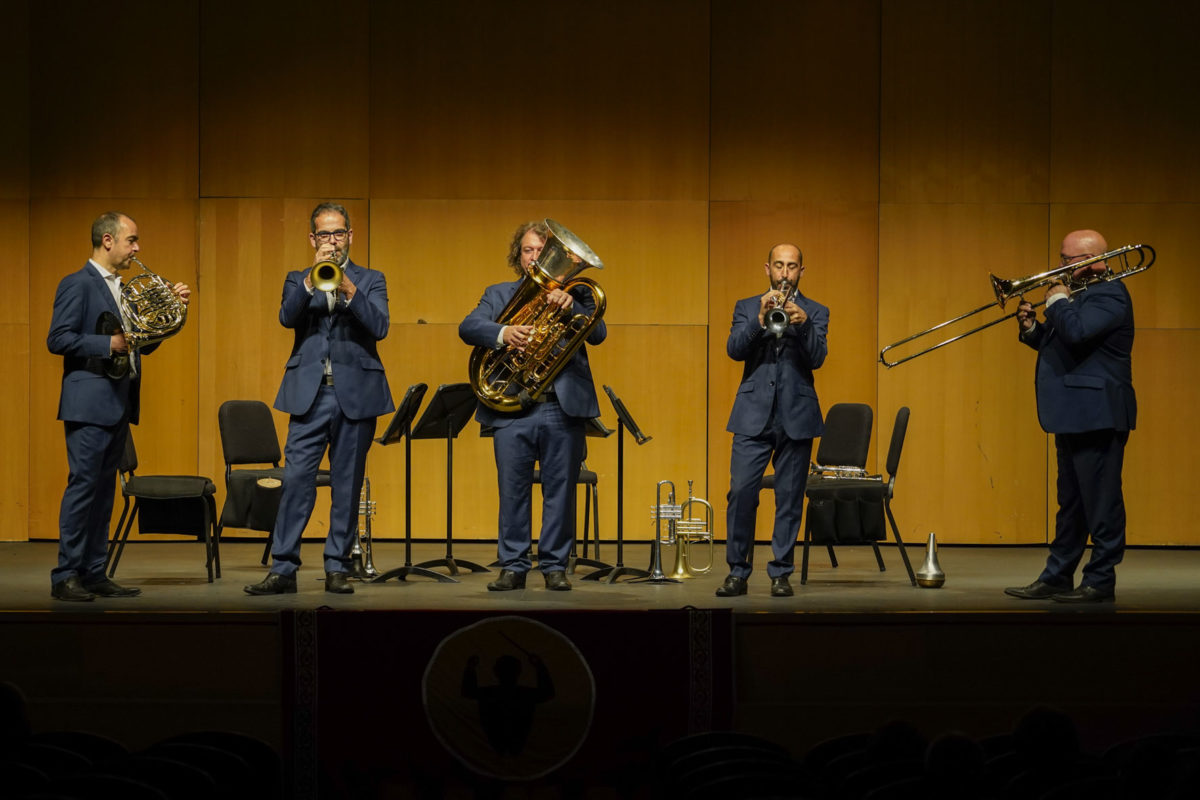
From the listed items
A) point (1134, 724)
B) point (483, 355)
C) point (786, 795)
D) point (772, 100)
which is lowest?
point (1134, 724)

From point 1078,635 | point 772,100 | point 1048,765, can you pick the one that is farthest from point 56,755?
point 772,100

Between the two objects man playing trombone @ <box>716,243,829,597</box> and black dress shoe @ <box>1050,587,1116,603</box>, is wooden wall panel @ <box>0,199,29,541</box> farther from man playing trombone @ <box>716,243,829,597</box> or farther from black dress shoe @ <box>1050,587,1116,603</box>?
black dress shoe @ <box>1050,587,1116,603</box>

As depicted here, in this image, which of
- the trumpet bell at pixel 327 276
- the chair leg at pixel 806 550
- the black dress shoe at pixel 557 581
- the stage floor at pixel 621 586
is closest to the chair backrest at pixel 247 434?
the stage floor at pixel 621 586

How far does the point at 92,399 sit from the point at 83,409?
5 cm

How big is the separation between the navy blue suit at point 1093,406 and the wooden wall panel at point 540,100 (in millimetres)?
2931

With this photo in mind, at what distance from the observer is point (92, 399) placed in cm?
475

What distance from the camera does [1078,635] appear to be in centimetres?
374

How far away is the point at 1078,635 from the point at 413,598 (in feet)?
7.95

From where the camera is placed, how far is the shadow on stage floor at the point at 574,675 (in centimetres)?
353

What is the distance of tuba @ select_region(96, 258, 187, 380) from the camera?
483 cm

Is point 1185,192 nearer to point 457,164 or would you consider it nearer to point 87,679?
point 457,164

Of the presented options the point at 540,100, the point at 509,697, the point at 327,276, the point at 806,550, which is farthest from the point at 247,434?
the point at 509,697

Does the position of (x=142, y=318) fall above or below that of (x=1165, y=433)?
above

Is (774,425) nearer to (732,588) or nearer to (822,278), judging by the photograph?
(732,588)
